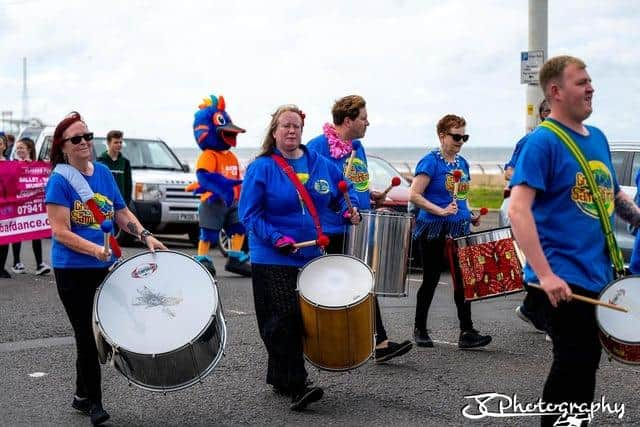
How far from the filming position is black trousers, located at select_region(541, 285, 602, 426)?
451 centimetres

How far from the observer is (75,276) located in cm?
592

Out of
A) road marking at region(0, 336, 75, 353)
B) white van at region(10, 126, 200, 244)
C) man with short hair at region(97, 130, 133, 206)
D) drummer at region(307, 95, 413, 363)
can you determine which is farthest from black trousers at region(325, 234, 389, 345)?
white van at region(10, 126, 200, 244)

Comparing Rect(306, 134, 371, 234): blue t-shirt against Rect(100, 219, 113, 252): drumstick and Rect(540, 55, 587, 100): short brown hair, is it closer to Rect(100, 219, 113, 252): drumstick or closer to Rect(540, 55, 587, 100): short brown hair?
Rect(100, 219, 113, 252): drumstick

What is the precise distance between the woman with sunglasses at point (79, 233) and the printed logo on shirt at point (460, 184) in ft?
9.14

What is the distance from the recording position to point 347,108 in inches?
301

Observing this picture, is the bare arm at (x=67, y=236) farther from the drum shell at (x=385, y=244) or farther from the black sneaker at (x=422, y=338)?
the black sneaker at (x=422, y=338)

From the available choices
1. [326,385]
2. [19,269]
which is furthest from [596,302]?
[19,269]

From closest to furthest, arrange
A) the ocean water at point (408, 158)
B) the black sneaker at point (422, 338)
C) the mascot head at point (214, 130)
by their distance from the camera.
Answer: the black sneaker at point (422, 338) < the mascot head at point (214, 130) < the ocean water at point (408, 158)

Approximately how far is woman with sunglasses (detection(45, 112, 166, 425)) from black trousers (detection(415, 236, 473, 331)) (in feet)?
8.91

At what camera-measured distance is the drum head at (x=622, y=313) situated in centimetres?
456

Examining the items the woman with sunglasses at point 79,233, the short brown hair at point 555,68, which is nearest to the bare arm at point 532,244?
the short brown hair at point 555,68

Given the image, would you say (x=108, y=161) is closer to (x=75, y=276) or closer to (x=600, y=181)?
(x=75, y=276)

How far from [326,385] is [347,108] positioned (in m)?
2.02

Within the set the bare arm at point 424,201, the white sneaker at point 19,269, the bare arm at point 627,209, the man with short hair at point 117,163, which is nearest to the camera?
the bare arm at point 627,209
